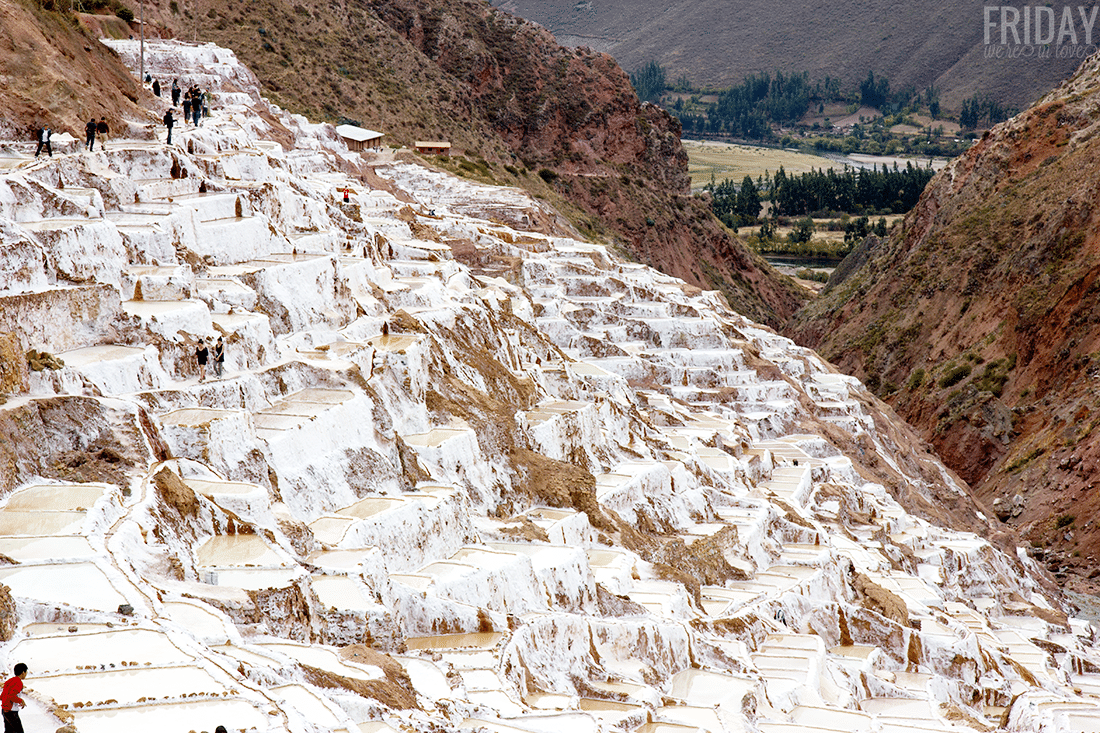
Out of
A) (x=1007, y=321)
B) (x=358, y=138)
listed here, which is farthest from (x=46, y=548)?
(x=1007, y=321)

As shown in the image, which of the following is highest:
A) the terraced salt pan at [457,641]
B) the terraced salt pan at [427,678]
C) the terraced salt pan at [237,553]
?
the terraced salt pan at [237,553]

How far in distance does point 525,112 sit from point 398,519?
113 meters

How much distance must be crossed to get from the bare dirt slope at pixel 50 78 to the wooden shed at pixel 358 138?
146ft

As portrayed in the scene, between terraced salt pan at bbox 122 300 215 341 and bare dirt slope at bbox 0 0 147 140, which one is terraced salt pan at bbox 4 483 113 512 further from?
bare dirt slope at bbox 0 0 147 140

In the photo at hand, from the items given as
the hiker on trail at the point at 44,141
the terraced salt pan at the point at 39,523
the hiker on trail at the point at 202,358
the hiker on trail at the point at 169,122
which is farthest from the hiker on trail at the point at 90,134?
the terraced salt pan at the point at 39,523

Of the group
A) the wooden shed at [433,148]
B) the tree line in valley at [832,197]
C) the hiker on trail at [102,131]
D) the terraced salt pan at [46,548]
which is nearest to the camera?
the terraced salt pan at [46,548]

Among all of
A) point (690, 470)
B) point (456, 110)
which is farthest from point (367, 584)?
point (456, 110)

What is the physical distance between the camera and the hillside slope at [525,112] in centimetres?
11025

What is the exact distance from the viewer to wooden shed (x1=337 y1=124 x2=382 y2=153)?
306ft

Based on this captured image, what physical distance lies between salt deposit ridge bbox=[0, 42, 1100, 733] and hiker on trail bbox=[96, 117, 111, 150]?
100cm

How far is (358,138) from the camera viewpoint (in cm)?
9344

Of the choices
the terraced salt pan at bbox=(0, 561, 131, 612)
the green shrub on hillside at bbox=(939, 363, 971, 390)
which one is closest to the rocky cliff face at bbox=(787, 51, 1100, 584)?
the green shrub on hillside at bbox=(939, 363, 971, 390)

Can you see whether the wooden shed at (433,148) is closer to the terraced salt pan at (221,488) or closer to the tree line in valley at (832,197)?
the terraced salt pan at (221,488)

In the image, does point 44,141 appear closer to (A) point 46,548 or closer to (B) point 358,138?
(A) point 46,548
